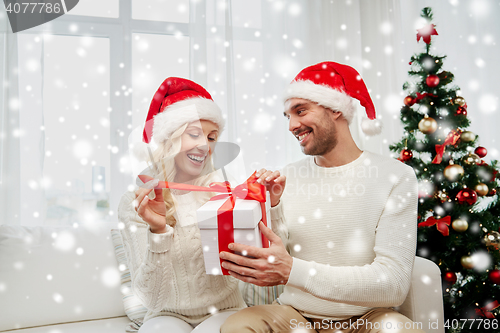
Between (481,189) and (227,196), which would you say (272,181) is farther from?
(481,189)

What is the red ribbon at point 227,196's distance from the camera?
0.90 metres

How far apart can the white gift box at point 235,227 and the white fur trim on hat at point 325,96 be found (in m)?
0.63

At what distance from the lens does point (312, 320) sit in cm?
124

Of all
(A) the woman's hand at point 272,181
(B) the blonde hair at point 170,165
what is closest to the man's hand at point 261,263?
(A) the woman's hand at point 272,181

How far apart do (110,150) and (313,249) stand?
1.70 metres

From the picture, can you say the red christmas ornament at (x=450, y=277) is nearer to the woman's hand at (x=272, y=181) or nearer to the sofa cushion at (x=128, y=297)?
the woman's hand at (x=272, y=181)

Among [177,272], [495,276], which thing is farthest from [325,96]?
[495,276]

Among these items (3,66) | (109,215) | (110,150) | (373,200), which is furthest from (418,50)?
(3,66)

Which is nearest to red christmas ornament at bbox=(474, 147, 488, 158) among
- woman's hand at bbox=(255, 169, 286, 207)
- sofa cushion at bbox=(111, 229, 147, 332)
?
woman's hand at bbox=(255, 169, 286, 207)

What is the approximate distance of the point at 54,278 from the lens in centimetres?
155

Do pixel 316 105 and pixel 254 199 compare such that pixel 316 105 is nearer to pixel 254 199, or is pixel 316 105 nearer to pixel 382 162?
pixel 382 162

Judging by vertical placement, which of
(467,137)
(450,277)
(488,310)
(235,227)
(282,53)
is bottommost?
(488,310)

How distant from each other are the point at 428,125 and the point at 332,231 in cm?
100

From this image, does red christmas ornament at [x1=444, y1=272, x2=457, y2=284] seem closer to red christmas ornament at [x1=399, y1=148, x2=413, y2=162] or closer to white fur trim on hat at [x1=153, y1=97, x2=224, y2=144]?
red christmas ornament at [x1=399, y1=148, x2=413, y2=162]
